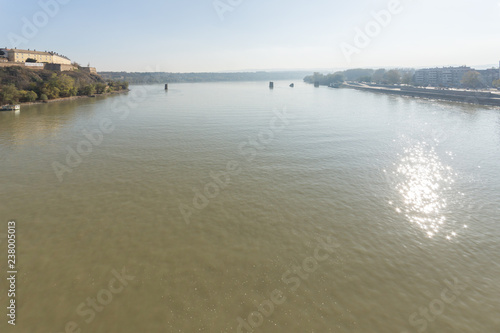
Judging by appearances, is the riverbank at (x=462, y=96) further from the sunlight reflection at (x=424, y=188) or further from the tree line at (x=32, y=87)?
the tree line at (x=32, y=87)

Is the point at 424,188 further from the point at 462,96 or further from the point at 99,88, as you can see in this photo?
the point at 99,88

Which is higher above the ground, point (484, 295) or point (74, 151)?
point (74, 151)

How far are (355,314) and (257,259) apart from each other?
3874mm

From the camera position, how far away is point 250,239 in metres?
11.4

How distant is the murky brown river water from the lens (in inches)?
308

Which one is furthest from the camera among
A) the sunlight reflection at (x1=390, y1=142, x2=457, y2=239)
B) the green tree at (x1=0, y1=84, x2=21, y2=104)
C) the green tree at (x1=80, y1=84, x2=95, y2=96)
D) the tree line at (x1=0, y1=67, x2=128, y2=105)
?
the green tree at (x1=80, y1=84, x2=95, y2=96)

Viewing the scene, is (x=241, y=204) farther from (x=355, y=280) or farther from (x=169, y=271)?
(x=355, y=280)

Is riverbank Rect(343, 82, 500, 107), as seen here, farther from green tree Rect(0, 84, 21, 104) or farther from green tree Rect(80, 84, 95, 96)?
green tree Rect(0, 84, 21, 104)

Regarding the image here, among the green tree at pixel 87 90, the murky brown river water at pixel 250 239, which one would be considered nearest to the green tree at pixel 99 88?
the green tree at pixel 87 90

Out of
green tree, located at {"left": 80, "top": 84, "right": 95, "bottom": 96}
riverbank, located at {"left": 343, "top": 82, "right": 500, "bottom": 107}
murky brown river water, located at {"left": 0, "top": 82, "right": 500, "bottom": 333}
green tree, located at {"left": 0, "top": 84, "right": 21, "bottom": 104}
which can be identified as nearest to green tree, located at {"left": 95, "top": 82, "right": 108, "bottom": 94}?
green tree, located at {"left": 80, "top": 84, "right": 95, "bottom": 96}

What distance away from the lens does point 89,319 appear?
748cm

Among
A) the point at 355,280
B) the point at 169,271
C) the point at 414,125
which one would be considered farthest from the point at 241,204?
the point at 414,125

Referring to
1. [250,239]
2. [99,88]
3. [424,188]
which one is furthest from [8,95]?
[424,188]

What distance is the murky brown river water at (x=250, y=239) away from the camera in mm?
7824
